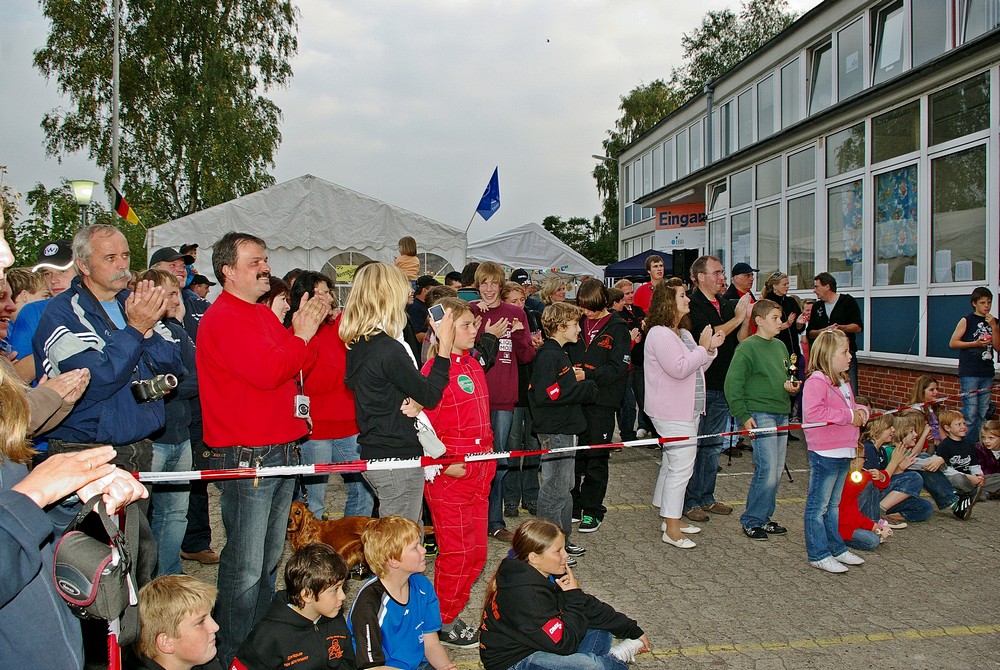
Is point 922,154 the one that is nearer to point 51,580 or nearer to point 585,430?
point 585,430

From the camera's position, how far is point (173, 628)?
3012 millimetres

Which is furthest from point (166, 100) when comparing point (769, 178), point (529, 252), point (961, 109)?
point (961, 109)

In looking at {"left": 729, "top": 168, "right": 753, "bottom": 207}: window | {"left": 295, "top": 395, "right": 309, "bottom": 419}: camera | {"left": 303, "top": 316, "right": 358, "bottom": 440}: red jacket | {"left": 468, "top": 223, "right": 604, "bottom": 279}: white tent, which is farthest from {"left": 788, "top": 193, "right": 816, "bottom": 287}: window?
{"left": 295, "top": 395, "right": 309, "bottom": 419}: camera

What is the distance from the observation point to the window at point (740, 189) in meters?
17.3

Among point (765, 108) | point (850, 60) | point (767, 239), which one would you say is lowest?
point (767, 239)

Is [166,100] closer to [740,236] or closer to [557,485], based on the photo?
[740,236]

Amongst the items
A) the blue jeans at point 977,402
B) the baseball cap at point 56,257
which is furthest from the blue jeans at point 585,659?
the blue jeans at point 977,402

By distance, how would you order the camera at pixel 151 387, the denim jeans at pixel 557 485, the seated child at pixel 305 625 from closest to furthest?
the seated child at pixel 305 625, the camera at pixel 151 387, the denim jeans at pixel 557 485

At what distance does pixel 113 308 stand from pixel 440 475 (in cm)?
192

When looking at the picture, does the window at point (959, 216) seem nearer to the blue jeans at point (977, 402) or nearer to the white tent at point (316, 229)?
the blue jeans at point (977, 402)

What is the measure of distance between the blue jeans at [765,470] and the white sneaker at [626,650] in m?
2.67

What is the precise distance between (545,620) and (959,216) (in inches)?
365

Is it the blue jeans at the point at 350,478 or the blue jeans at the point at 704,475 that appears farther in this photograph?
the blue jeans at the point at 704,475

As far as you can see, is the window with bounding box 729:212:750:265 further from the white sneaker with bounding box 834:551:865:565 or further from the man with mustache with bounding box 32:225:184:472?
the man with mustache with bounding box 32:225:184:472
